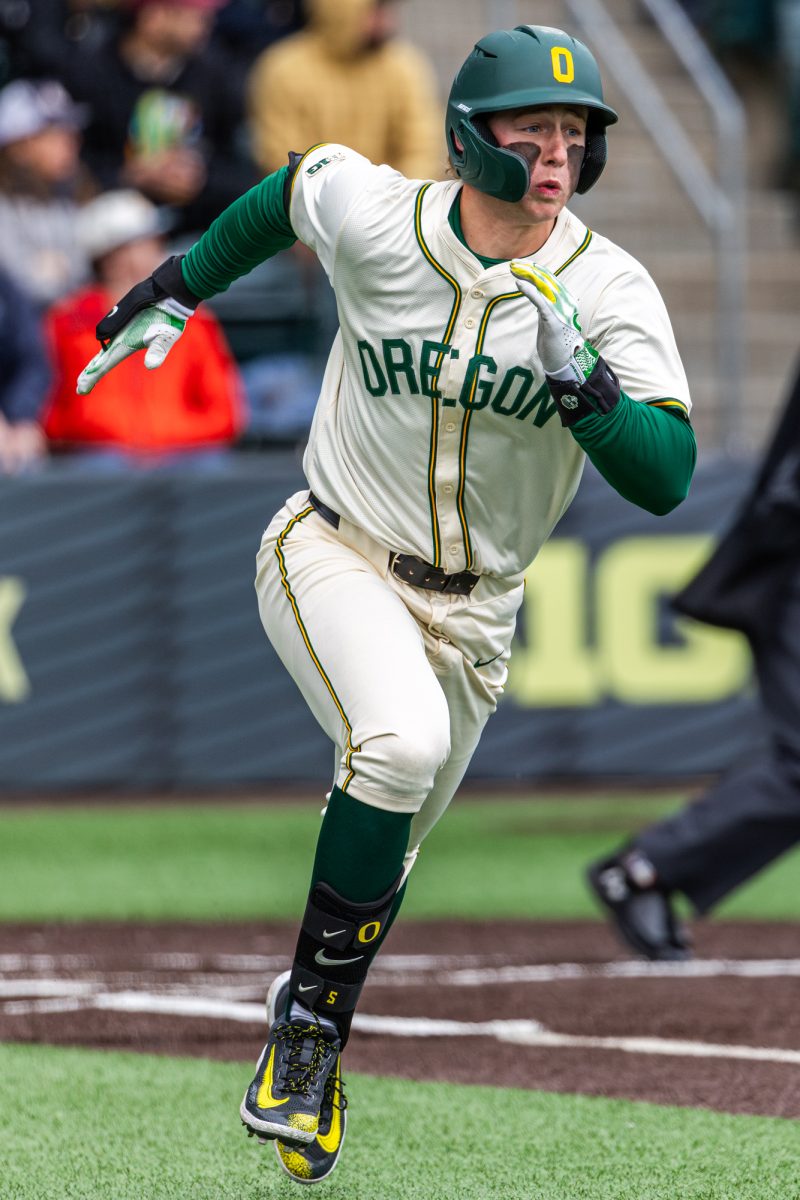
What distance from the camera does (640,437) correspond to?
12.3 feet

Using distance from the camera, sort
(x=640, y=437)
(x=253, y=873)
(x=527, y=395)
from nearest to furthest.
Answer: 1. (x=640, y=437)
2. (x=527, y=395)
3. (x=253, y=873)

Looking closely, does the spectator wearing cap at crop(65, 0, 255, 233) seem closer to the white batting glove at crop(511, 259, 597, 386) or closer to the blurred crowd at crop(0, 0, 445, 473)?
the blurred crowd at crop(0, 0, 445, 473)

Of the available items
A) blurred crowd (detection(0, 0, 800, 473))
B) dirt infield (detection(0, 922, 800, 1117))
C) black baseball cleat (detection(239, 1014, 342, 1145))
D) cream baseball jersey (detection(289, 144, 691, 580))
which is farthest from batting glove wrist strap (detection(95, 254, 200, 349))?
blurred crowd (detection(0, 0, 800, 473))

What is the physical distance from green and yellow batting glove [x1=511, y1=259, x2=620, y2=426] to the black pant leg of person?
Result: 302 centimetres

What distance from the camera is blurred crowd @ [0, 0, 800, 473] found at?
977cm

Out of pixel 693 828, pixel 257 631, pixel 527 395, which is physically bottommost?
pixel 257 631

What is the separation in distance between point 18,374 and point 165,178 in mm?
2113

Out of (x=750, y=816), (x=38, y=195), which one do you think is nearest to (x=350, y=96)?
(x=38, y=195)

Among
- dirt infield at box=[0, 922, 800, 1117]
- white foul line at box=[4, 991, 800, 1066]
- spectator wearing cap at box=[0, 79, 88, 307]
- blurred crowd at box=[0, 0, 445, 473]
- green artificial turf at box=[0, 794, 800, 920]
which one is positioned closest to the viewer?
dirt infield at box=[0, 922, 800, 1117]

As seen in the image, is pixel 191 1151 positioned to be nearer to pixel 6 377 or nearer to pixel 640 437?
pixel 640 437

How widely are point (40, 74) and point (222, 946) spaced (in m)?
6.77

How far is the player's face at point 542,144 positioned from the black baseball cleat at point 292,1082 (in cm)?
170

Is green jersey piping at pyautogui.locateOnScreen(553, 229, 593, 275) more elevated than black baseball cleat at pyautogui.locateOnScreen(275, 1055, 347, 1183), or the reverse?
green jersey piping at pyautogui.locateOnScreen(553, 229, 593, 275)

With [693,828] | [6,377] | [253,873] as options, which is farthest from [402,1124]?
[6,377]
